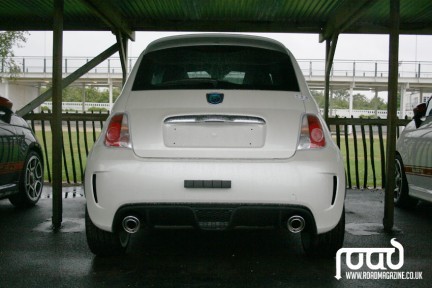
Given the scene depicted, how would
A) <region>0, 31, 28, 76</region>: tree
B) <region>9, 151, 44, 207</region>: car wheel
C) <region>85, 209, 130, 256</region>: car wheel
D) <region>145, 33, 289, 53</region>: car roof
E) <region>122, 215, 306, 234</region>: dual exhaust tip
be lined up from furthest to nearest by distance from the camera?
<region>0, 31, 28, 76</region>: tree, <region>9, 151, 44, 207</region>: car wheel, <region>145, 33, 289, 53</region>: car roof, <region>85, 209, 130, 256</region>: car wheel, <region>122, 215, 306, 234</region>: dual exhaust tip

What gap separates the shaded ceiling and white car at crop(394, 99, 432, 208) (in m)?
1.89

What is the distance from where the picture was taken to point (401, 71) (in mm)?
41062

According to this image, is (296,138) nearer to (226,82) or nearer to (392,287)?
(226,82)

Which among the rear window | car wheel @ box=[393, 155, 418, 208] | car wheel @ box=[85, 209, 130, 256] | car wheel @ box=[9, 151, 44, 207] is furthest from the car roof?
car wheel @ box=[393, 155, 418, 208]

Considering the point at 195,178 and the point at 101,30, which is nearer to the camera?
the point at 195,178

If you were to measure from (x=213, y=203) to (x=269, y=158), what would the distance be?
0.50m

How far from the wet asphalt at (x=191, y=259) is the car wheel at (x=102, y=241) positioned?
75 mm

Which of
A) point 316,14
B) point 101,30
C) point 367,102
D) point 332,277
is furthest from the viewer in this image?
point 367,102

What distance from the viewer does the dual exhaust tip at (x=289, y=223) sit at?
364 cm

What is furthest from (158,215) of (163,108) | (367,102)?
(367,102)

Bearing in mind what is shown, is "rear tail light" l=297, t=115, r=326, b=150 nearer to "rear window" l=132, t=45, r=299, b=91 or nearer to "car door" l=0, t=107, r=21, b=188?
"rear window" l=132, t=45, r=299, b=91

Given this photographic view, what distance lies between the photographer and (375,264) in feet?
13.9

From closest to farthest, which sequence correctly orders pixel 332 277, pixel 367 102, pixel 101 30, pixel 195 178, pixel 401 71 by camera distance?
pixel 195 178 < pixel 332 277 < pixel 101 30 < pixel 401 71 < pixel 367 102

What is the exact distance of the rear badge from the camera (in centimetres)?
380
